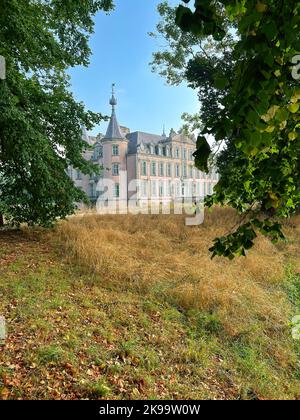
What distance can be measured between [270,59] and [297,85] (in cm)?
37

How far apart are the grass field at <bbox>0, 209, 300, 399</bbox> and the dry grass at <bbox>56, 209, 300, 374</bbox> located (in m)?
0.02

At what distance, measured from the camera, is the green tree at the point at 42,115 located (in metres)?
5.47

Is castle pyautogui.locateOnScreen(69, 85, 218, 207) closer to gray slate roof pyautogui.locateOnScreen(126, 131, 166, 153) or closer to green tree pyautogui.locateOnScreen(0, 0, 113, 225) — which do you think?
gray slate roof pyautogui.locateOnScreen(126, 131, 166, 153)

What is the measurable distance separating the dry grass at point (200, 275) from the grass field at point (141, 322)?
2 centimetres

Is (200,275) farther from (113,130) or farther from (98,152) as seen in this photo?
(98,152)

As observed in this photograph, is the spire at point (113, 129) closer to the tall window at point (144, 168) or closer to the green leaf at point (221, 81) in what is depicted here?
the tall window at point (144, 168)

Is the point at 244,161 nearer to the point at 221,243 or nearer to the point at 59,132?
the point at 221,243

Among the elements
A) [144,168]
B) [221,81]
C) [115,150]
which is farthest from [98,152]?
[221,81]

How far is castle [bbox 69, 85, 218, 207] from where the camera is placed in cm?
3178

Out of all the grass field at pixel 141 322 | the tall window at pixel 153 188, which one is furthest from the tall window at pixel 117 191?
the grass field at pixel 141 322

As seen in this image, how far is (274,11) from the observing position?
1.12 m

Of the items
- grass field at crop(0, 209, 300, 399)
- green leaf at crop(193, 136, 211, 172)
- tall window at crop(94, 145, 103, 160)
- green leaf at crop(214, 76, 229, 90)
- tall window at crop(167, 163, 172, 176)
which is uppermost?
tall window at crop(94, 145, 103, 160)

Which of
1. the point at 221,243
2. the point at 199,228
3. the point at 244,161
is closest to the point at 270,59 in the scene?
the point at 244,161

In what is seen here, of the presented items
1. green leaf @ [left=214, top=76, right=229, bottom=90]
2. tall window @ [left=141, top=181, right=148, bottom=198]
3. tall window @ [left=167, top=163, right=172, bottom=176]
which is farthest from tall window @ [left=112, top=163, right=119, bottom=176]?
green leaf @ [left=214, top=76, right=229, bottom=90]
